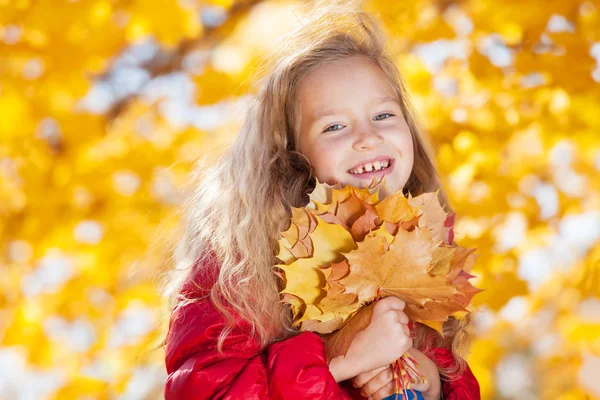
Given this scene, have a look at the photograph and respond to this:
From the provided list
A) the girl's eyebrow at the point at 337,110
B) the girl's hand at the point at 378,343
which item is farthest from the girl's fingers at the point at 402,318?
the girl's eyebrow at the point at 337,110

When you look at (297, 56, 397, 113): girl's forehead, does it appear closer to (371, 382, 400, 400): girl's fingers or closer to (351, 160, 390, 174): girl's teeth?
(351, 160, 390, 174): girl's teeth

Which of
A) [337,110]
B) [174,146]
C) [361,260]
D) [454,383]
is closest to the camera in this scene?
[361,260]

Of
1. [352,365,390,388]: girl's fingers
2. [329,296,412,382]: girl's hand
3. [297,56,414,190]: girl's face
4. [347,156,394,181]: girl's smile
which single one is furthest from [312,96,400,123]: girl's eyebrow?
[352,365,390,388]: girl's fingers

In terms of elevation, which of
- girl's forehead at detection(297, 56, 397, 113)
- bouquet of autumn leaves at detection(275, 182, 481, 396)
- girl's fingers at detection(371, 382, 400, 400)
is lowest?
girl's fingers at detection(371, 382, 400, 400)

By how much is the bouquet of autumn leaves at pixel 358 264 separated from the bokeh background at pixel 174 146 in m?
0.75

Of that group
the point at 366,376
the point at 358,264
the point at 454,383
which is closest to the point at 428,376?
the point at 454,383

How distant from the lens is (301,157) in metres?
1.64

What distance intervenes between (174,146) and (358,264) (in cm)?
238

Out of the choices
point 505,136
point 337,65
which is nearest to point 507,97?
point 505,136

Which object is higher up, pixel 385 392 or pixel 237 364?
pixel 237 364

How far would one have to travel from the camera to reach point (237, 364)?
1.36m

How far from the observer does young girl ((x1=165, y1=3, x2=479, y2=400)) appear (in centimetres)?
136

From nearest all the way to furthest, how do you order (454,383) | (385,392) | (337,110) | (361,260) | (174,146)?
(361,260) → (385,392) → (337,110) → (454,383) → (174,146)

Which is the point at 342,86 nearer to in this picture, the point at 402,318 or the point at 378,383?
the point at 402,318
